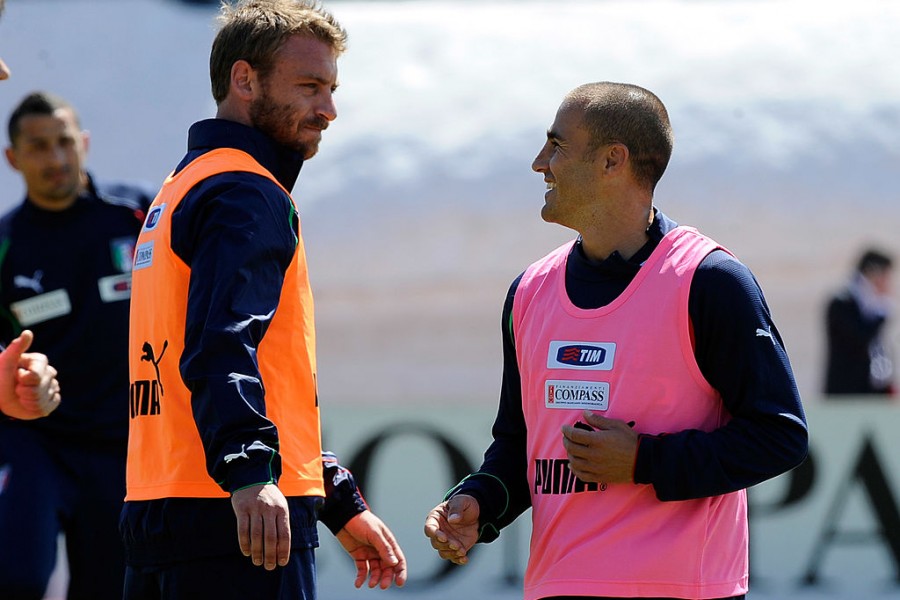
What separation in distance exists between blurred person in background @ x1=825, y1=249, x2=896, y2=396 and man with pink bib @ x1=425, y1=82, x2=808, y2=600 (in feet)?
18.4

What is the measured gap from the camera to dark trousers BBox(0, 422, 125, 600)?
169 inches

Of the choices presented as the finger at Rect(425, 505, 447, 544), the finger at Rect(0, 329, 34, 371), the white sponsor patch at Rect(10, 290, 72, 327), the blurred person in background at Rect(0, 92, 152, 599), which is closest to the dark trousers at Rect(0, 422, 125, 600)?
the blurred person in background at Rect(0, 92, 152, 599)

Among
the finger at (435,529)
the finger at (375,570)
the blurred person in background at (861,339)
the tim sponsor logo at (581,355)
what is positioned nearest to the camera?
the tim sponsor logo at (581,355)

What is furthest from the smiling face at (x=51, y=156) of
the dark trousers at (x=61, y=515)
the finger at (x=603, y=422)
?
the finger at (x=603, y=422)

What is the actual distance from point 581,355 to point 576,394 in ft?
0.24

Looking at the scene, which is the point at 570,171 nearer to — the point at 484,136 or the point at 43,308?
the point at 43,308

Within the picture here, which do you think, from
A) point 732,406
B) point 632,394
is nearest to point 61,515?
point 632,394

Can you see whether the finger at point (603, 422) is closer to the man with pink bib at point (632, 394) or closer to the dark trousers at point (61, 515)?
the man with pink bib at point (632, 394)

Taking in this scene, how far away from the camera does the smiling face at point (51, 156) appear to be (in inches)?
185

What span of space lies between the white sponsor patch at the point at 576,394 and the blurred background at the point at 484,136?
5579 millimetres

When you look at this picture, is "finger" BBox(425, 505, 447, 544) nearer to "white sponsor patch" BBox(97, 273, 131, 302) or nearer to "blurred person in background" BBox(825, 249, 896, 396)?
"white sponsor patch" BBox(97, 273, 131, 302)

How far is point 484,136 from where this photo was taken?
357 inches

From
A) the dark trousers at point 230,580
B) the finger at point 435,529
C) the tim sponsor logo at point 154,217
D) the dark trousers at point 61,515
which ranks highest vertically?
the tim sponsor logo at point 154,217

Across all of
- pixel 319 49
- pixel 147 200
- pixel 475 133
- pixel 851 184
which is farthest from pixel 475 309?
pixel 319 49
